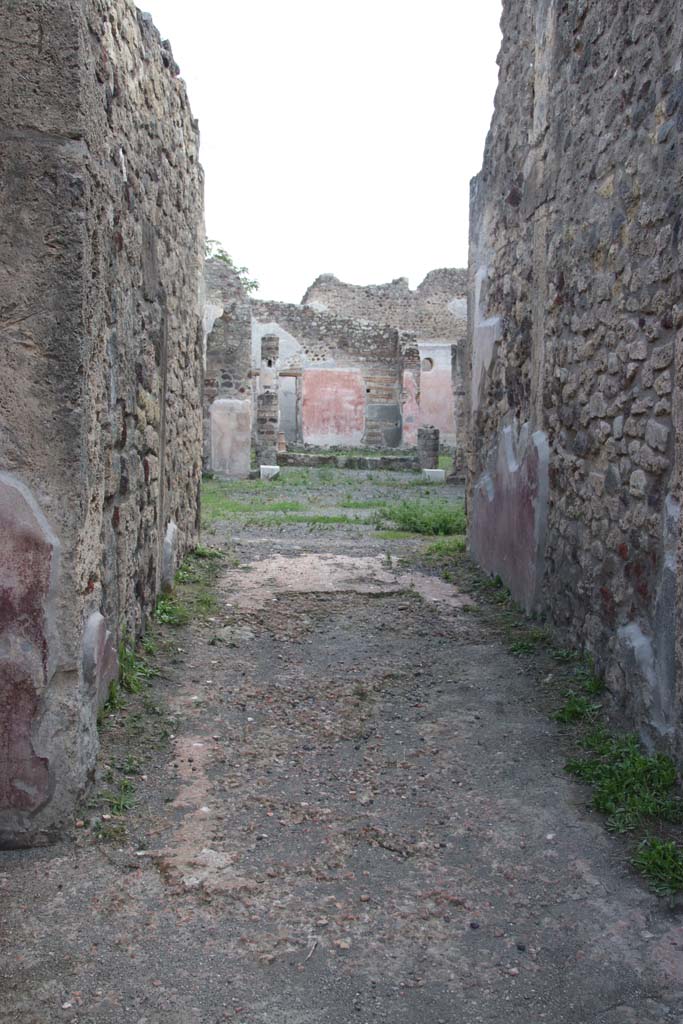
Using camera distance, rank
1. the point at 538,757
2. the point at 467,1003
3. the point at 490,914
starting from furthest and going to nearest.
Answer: the point at 538,757 < the point at 490,914 < the point at 467,1003

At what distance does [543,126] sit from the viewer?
4.66 m

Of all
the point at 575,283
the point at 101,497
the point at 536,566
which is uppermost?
the point at 575,283

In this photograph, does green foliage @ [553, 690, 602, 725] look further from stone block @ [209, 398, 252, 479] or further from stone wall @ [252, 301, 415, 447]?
stone wall @ [252, 301, 415, 447]

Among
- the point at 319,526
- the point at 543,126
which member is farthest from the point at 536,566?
the point at 319,526

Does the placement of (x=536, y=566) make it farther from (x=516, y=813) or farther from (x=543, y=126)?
(x=543, y=126)

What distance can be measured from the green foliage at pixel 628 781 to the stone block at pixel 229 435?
12310 mm

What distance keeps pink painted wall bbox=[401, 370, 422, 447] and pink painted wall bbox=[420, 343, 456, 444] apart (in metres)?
2.93

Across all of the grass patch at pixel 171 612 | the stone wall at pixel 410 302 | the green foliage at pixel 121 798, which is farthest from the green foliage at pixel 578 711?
A: the stone wall at pixel 410 302

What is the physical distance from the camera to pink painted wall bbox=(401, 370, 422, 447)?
Result: 24328 mm

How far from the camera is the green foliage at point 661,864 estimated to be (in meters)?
2.20

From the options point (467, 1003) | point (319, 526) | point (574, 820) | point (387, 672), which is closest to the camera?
point (467, 1003)

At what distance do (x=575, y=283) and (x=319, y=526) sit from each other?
4.84 metres

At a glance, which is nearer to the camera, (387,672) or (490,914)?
(490,914)

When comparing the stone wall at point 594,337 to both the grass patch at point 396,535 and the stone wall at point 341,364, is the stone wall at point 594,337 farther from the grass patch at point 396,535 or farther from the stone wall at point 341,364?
the stone wall at point 341,364
